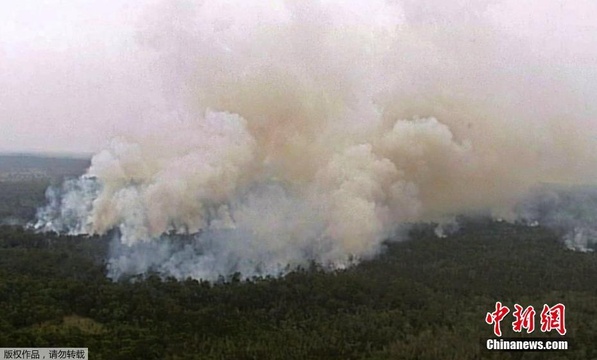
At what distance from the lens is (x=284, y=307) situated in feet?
173

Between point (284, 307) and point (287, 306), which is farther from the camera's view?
point (287, 306)

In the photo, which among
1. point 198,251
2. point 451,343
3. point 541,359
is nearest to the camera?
point 541,359

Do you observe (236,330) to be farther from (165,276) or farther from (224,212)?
(224,212)

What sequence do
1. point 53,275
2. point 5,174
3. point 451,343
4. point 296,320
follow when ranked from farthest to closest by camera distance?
1. point 5,174
2. point 53,275
3. point 296,320
4. point 451,343

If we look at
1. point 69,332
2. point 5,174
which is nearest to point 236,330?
point 69,332

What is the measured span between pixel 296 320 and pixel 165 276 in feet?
49.5

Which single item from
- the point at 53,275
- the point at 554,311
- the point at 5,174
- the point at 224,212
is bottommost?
the point at 554,311

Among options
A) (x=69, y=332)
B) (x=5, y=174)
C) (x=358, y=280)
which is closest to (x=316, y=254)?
(x=358, y=280)

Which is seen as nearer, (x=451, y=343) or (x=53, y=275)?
(x=451, y=343)

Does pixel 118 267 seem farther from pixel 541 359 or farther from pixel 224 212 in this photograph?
pixel 541 359

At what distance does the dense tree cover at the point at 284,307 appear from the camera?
141 feet

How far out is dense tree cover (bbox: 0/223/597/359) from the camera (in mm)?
43062

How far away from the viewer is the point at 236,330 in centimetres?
4659

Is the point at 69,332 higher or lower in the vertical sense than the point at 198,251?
lower
